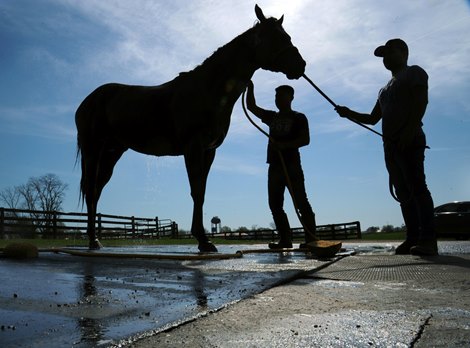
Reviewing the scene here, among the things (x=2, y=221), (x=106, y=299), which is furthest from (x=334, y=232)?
(x=106, y=299)

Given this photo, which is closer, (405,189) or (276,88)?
(405,189)

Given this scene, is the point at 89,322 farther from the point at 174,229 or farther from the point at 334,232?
the point at 174,229

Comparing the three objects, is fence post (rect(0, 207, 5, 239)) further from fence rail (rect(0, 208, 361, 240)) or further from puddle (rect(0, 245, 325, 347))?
puddle (rect(0, 245, 325, 347))

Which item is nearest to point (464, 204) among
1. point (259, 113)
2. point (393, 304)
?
point (259, 113)

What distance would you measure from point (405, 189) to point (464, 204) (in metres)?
12.9

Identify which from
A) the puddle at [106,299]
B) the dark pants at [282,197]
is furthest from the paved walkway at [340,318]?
the dark pants at [282,197]

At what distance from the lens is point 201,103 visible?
15.9 ft

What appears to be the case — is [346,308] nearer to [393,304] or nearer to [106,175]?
[393,304]

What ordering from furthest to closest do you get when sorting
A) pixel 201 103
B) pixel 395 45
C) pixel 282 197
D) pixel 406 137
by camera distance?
pixel 282 197
pixel 201 103
pixel 395 45
pixel 406 137

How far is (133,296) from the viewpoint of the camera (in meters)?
1.84

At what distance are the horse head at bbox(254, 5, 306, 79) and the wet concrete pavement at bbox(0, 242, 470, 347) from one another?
8.95 ft

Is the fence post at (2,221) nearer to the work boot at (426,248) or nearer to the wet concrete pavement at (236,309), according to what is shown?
the wet concrete pavement at (236,309)

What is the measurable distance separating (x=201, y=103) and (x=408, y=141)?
2104mm

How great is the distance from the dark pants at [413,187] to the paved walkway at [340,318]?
186 centimetres
